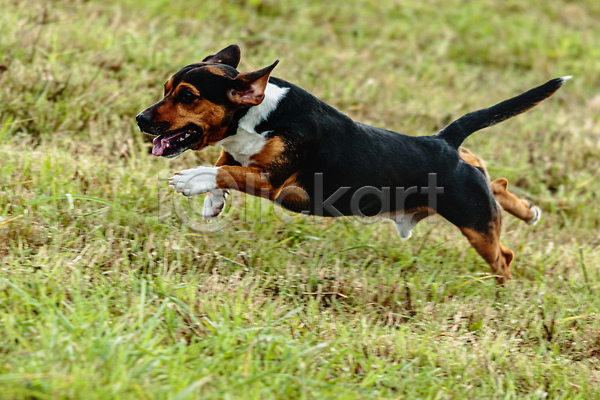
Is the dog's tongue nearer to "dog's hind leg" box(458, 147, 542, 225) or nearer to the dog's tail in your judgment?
the dog's tail

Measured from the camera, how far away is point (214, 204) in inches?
169

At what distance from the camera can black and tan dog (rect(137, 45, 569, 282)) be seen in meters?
3.71

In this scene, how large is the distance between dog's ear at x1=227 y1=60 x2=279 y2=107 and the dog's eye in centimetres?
20

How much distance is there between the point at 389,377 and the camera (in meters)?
3.21

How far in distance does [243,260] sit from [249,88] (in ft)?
3.71

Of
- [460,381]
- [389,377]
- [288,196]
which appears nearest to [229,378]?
[389,377]

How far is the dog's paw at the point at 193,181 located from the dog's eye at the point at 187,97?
1.32 ft

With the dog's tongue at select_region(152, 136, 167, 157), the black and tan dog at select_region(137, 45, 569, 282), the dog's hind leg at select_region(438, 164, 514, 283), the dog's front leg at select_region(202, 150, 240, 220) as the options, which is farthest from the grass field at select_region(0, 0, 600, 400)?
the dog's tongue at select_region(152, 136, 167, 157)

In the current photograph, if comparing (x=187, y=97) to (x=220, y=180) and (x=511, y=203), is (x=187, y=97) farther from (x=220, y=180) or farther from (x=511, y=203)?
(x=511, y=203)

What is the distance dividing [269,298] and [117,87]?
3162mm

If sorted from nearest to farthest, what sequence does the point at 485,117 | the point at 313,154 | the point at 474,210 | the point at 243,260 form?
the point at 313,154
the point at 243,260
the point at 474,210
the point at 485,117

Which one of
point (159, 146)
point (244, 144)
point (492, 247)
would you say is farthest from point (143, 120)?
point (492, 247)

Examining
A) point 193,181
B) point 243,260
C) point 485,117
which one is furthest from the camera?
point 485,117

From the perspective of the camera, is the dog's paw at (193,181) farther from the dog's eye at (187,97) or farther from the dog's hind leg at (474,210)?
the dog's hind leg at (474,210)
